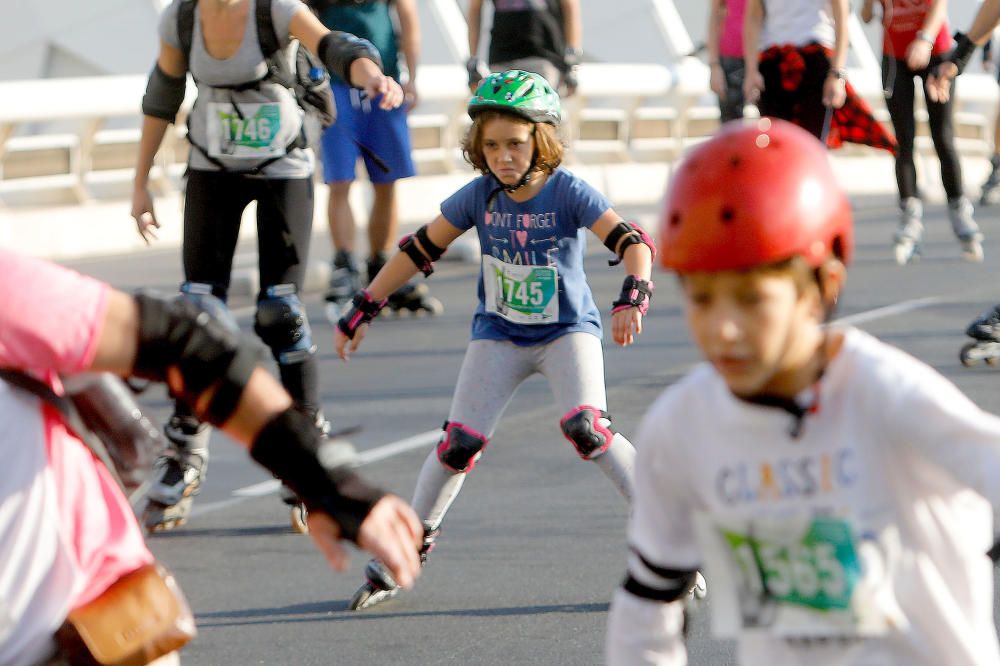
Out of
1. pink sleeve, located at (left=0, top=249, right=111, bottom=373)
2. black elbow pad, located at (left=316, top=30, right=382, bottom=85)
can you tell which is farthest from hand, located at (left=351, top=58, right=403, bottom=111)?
pink sleeve, located at (left=0, top=249, right=111, bottom=373)

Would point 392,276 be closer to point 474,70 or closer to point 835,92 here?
point 835,92

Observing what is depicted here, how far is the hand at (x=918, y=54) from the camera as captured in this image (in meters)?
10.4

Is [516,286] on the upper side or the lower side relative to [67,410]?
lower

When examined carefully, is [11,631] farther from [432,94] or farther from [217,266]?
[432,94]

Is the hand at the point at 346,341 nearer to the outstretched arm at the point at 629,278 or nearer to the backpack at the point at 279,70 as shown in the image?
the outstretched arm at the point at 629,278

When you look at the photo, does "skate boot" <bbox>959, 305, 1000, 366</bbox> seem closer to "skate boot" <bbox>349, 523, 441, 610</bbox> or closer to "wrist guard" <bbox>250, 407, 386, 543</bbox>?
"skate boot" <bbox>349, 523, 441, 610</bbox>

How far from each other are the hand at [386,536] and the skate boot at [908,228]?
9118 millimetres

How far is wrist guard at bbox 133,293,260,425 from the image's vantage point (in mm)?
2648

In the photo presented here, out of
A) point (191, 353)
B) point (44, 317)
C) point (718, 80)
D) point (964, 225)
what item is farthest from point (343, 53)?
point (964, 225)

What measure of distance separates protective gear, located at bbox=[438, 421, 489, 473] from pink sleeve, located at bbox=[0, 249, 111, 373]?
2844 millimetres

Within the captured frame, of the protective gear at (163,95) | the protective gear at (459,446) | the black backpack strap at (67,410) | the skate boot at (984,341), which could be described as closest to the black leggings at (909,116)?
the skate boot at (984,341)

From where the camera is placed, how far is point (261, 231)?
21.2 feet

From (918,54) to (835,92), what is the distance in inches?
32.0

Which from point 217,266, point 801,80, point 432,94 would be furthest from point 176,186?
point 217,266
